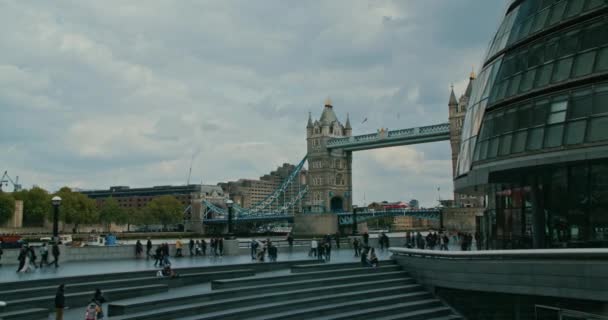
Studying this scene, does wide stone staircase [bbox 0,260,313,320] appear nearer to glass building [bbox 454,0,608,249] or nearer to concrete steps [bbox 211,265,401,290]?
concrete steps [bbox 211,265,401,290]

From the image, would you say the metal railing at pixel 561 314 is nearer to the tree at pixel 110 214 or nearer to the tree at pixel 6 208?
the tree at pixel 6 208

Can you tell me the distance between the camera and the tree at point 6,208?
108312 millimetres

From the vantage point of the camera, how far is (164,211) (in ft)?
501

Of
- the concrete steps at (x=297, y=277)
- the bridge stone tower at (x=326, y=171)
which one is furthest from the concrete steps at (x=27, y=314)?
the bridge stone tower at (x=326, y=171)

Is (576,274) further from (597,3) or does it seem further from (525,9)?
(525,9)

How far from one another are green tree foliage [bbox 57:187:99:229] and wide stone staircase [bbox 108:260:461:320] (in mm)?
101017

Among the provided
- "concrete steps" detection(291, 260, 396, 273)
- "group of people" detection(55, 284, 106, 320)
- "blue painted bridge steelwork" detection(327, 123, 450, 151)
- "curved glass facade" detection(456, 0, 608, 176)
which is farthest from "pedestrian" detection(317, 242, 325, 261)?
"blue painted bridge steelwork" detection(327, 123, 450, 151)

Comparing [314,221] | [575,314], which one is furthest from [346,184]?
[575,314]

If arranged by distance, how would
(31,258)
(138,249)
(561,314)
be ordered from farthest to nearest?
(138,249) < (31,258) < (561,314)

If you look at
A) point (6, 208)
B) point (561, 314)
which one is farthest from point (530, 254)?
point (6, 208)

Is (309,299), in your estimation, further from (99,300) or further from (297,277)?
(99,300)

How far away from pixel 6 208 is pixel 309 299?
10318 centimetres

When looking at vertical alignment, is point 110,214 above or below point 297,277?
above

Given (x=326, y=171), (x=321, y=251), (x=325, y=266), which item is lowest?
(x=325, y=266)
